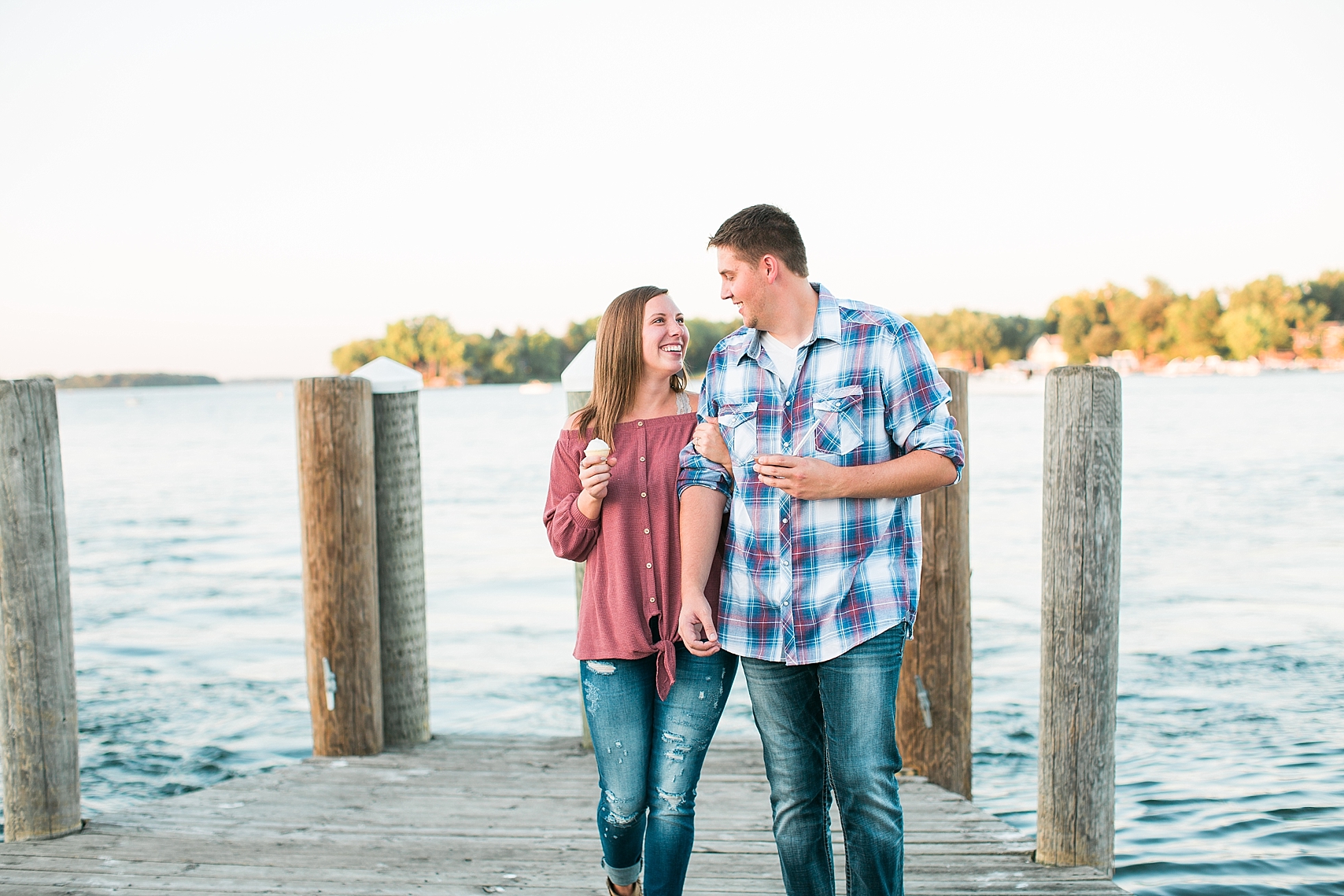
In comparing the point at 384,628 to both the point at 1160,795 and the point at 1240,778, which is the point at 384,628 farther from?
the point at 1240,778

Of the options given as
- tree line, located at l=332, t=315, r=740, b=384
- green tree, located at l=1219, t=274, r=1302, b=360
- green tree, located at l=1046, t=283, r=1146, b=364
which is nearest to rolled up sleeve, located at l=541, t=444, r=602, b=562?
tree line, located at l=332, t=315, r=740, b=384

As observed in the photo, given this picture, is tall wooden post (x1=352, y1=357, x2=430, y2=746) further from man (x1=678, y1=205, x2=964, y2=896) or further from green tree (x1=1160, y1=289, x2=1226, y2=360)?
green tree (x1=1160, y1=289, x2=1226, y2=360)

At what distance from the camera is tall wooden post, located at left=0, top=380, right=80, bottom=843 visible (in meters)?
3.88

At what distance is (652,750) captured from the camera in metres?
2.91

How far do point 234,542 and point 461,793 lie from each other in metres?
15.5

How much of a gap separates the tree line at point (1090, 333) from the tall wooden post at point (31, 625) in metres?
86.0

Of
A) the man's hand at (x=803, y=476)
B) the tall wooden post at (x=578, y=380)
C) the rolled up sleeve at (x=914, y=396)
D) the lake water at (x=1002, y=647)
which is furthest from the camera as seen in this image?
the lake water at (x=1002, y=647)

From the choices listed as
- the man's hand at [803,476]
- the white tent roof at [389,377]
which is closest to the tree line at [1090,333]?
the white tent roof at [389,377]

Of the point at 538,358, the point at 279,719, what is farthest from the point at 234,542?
the point at 538,358

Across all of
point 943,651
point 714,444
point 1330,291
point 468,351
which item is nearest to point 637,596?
point 714,444

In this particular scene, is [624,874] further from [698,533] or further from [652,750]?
[698,533]

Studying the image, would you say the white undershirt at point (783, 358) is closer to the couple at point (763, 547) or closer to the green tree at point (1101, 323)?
the couple at point (763, 547)

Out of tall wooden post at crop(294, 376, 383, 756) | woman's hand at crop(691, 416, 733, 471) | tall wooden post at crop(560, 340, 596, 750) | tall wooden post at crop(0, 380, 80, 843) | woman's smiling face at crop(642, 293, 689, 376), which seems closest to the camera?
woman's hand at crop(691, 416, 733, 471)

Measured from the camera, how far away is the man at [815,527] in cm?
260
